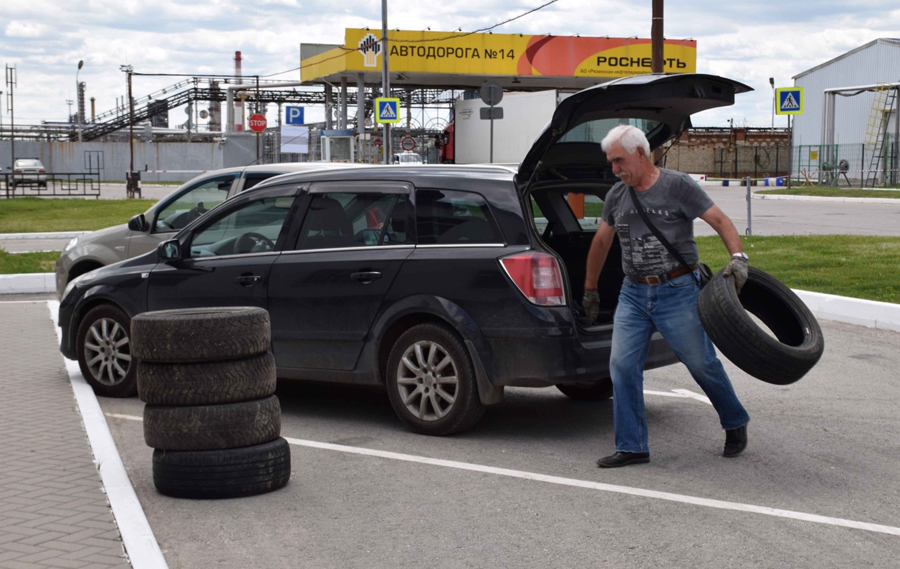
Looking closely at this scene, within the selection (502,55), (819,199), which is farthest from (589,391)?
(502,55)

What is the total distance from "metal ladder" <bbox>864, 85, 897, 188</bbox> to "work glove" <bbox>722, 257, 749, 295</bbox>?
43.5 m

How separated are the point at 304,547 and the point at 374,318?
238 centimetres

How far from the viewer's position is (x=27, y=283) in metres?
15.7

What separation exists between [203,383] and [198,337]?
0.23 meters

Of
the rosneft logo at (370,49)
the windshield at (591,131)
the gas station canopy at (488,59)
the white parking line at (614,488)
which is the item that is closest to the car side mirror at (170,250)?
the white parking line at (614,488)

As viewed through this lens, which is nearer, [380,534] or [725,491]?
[380,534]

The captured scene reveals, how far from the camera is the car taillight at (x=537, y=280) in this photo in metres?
6.29

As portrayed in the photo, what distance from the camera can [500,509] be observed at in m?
5.16

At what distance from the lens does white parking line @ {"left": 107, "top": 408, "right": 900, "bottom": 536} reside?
489 cm

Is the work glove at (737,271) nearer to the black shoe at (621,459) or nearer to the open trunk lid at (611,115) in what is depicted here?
the black shoe at (621,459)

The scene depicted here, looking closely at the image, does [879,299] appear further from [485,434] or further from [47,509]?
[47,509]

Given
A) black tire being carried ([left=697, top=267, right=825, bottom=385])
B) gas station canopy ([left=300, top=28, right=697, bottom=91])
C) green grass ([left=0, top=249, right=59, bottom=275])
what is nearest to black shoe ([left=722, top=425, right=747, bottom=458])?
black tire being carried ([left=697, top=267, right=825, bottom=385])

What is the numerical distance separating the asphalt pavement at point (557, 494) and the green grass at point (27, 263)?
9.61 m

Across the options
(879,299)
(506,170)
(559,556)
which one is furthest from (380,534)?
(879,299)
